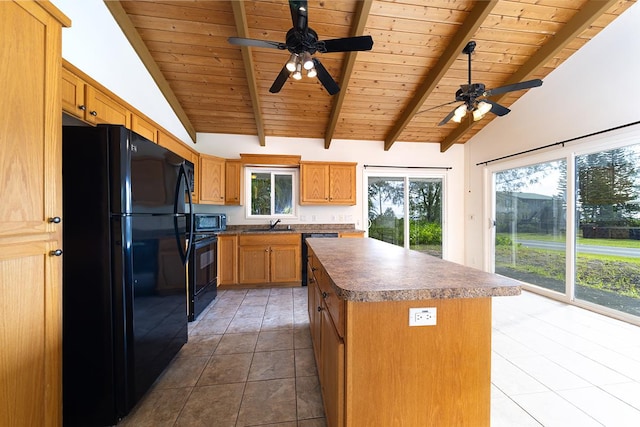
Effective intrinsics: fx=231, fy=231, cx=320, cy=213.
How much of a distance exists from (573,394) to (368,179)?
3.79 m

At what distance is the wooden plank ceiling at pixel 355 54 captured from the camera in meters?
2.50

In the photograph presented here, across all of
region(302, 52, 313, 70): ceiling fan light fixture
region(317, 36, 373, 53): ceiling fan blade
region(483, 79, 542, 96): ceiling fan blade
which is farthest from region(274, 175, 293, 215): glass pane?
region(483, 79, 542, 96): ceiling fan blade

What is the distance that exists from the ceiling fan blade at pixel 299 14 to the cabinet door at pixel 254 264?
9.46ft

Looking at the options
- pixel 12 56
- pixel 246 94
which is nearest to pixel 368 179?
pixel 246 94

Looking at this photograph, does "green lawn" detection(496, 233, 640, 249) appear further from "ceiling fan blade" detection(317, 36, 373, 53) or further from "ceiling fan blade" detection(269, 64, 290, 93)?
"ceiling fan blade" detection(269, 64, 290, 93)

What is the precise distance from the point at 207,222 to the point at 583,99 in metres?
5.00

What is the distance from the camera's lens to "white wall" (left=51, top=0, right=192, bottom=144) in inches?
74.7

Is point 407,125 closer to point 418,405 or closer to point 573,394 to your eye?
point 573,394

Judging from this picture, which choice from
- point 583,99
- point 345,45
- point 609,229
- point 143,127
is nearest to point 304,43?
point 345,45

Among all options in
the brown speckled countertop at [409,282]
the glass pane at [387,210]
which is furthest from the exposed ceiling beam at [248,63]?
the brown speckled countertop at [409,282]

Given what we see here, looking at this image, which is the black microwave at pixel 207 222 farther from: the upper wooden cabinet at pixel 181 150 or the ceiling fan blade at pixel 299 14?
the ceiling fan blade at pixel 299 14

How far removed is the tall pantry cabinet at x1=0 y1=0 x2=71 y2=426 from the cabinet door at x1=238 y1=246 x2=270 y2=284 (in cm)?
264

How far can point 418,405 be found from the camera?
91 cm

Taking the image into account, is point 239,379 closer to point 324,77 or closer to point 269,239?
point 269,239
